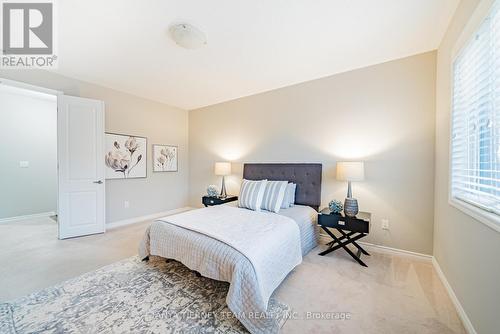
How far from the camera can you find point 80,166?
333 cm

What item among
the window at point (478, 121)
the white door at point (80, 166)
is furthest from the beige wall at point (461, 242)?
the white door at point (80, 166)

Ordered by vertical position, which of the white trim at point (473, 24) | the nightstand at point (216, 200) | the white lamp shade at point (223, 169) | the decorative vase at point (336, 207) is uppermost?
the white trim at point (473, 24)

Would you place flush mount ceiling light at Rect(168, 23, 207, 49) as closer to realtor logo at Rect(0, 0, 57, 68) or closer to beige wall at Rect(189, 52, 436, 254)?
realtor logo at Rect(0, 0, 57, 68)

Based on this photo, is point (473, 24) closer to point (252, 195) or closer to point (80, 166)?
point (252, 195)

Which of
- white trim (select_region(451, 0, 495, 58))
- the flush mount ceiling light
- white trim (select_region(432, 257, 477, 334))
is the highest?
the flush mount ceiling light

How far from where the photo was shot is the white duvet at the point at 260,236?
166 cm

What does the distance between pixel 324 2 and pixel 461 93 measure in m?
1.47

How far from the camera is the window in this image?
1321 millimetres

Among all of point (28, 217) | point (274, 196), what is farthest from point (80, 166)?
point (274, 196)

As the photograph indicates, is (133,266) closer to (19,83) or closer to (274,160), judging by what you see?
(274,160)

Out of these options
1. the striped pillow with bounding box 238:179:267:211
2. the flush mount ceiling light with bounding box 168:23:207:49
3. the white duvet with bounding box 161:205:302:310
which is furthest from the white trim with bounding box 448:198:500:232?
the flush mount ceiling light with bounding box 168:23:207:49

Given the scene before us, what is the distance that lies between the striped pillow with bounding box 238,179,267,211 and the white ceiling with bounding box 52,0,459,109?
171cm

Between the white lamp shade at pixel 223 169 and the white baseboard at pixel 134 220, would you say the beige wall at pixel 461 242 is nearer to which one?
the white lamp shade at pixel 223 169

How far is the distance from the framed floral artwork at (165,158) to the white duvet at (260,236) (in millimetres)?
2378
